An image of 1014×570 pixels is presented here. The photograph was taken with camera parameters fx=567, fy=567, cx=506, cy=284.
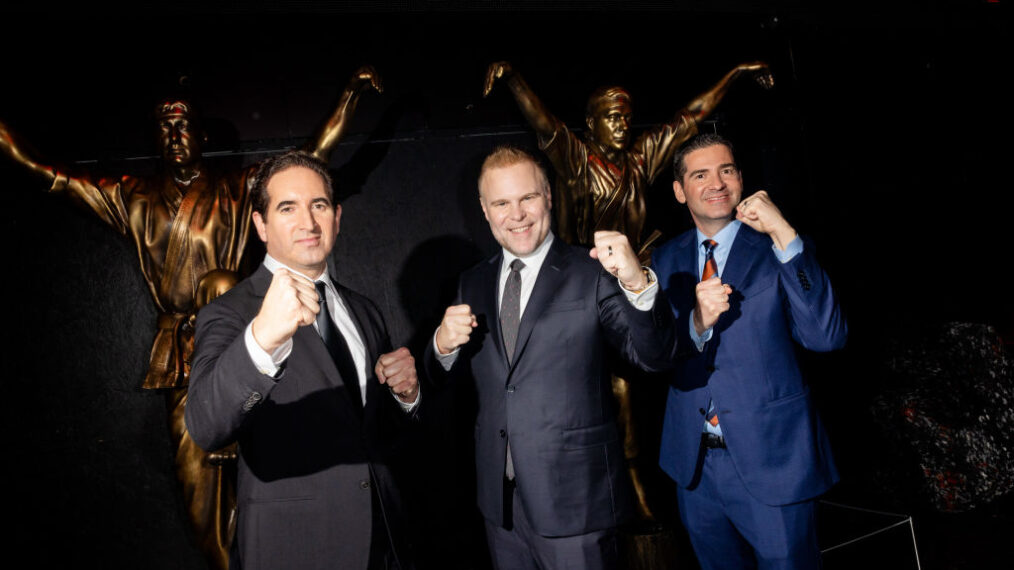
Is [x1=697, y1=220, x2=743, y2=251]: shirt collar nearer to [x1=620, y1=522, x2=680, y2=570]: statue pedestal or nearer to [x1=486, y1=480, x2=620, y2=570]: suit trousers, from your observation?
[x1=486, y1=480, x2=620, y2=570]: suit trousers

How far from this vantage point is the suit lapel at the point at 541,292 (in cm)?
184

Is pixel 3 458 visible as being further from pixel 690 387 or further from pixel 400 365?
pixel 690 387

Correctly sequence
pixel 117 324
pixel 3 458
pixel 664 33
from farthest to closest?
1. pixel 664 33
2. pixel 117 324
3. pixel 3 458

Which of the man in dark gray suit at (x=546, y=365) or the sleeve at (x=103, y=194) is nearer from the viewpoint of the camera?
the man in dark gray suit at (x=546, y=365)

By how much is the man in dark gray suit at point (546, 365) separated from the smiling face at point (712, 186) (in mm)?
540

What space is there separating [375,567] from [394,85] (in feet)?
8.85

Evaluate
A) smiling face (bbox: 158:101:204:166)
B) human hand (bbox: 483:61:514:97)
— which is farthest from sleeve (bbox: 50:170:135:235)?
human hand (bbox: 483:61:514:97)

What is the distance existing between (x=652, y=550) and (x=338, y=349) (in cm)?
188

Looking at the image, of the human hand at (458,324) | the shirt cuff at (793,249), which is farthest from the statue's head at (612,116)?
the human hand at (458,324)

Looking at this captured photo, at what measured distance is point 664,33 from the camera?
3.84 m

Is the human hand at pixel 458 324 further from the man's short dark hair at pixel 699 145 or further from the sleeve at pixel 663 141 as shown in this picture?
the sleeve at pixel 663 141

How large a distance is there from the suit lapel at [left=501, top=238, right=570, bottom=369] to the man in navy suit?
18.1 inches

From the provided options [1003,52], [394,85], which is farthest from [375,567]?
[1003,52]

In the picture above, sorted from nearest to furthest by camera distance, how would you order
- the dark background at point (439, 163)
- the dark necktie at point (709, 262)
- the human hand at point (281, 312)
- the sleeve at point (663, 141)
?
the human hand at point (281, 312) → the dark necktie at point (709, 262) → the dark background at point (439, 163) → the sleeve at point (663, 141)
